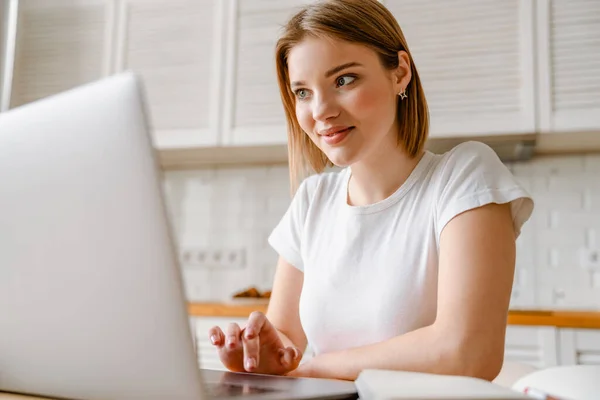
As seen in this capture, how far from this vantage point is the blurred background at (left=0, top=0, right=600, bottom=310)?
2.44m

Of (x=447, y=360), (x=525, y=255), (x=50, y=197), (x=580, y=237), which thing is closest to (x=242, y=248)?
(x=525, y=255)

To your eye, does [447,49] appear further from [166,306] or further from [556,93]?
[166,306]

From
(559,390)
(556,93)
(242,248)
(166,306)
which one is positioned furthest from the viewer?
(242,248)

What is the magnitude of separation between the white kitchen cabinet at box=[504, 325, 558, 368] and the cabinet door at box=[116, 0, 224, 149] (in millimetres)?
1432

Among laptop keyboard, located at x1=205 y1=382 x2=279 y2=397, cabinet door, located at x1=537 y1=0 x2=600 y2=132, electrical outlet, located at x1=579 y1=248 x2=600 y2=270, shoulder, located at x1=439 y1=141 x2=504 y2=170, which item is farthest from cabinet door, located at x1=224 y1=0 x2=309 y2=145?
laptop keyboard, located at x1=205 y1=382 x2=279 y2=397

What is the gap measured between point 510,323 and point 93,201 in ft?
6.19

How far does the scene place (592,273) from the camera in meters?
2.57

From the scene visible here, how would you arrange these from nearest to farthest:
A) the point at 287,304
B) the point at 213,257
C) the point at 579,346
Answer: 1. the point at 287,304
2. the point at 579,346
3. the point at 213,257

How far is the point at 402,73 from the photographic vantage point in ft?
3.89

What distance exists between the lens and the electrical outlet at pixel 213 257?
2984mm

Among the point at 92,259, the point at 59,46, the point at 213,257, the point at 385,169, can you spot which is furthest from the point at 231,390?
the point at 59,46

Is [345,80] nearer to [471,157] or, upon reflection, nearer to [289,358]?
[471,157]

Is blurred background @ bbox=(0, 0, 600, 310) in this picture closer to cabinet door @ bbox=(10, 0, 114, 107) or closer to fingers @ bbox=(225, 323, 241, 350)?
cabinet door @ bbox=(10, 0, 114, 107)

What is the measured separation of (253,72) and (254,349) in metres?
2.00
